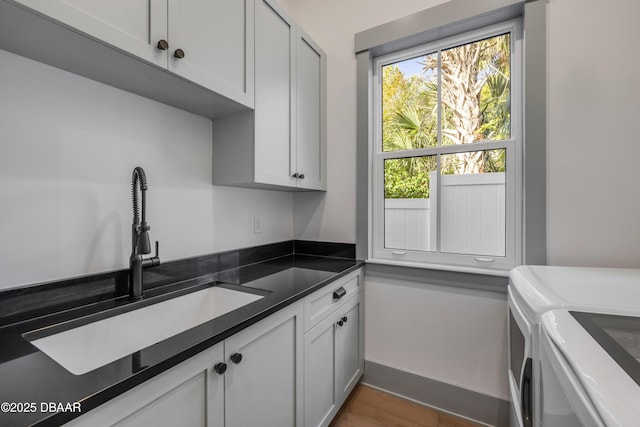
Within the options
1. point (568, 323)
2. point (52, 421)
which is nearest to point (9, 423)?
point (52, 421)

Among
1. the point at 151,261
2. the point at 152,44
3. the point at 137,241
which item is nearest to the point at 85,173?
the point at 137,241

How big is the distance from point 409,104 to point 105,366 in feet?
6.34

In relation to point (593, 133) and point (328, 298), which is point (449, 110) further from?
point (328, 298)

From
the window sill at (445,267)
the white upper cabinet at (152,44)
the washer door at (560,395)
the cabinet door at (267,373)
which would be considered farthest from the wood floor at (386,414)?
the white upper cabinet at (152,44)

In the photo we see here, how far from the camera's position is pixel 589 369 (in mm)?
446

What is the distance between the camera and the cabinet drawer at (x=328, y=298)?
1201 millimetres

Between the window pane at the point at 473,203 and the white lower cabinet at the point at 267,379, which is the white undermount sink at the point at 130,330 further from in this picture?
the window pane at the point at 473,203

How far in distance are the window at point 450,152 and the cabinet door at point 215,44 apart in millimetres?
954

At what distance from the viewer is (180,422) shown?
668 millimetres

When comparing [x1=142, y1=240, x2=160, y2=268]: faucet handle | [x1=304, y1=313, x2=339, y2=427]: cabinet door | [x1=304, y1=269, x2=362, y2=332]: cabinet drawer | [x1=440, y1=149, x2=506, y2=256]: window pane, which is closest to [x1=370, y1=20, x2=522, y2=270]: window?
[x1=440, y1=149, x2=506, y2=256]: window pane

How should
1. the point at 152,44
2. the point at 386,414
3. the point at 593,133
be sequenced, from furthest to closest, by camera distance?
the point at 386,414
the point at 593,133
the point at 152,44

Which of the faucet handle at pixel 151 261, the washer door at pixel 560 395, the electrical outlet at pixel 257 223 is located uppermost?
the electrical outlet at pixel 257 223

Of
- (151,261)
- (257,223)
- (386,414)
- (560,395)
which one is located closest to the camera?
(560,395)

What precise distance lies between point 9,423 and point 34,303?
62 cm
